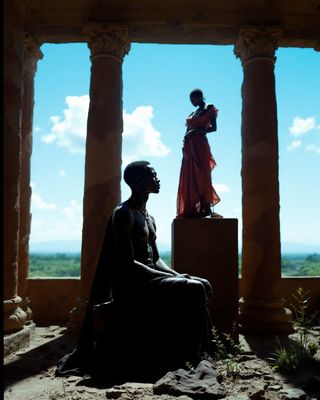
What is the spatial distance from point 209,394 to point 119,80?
365 inches

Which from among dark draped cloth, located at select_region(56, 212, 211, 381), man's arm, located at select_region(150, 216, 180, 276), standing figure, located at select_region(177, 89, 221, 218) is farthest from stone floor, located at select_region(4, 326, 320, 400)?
standing figure, located at select_region(177, 89, 221, 218)

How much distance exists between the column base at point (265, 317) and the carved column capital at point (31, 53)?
9434 mm

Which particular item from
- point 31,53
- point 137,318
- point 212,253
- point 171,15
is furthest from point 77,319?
point 171,15

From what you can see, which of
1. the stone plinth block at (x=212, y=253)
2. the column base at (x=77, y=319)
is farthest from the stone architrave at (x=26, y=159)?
the stone plinth block at (x=212, y=253)

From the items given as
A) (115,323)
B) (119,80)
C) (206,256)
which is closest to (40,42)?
(119,80)

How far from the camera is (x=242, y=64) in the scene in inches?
508

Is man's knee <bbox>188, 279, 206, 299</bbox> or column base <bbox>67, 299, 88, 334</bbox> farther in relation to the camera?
column base <bbox>67, 299, 88, 334</bbox>

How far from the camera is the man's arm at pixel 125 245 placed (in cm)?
729

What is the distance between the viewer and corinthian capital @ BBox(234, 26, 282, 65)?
40.9ft

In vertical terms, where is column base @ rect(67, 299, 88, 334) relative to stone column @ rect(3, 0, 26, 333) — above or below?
below

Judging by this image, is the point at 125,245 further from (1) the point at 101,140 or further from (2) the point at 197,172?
(1) the point at 101,140

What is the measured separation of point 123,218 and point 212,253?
3065 millimetres

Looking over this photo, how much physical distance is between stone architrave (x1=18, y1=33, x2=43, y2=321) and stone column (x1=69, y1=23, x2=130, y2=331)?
1857 millimetres

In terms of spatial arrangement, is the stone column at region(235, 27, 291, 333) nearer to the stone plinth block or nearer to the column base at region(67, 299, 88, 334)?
the stone plinth block
